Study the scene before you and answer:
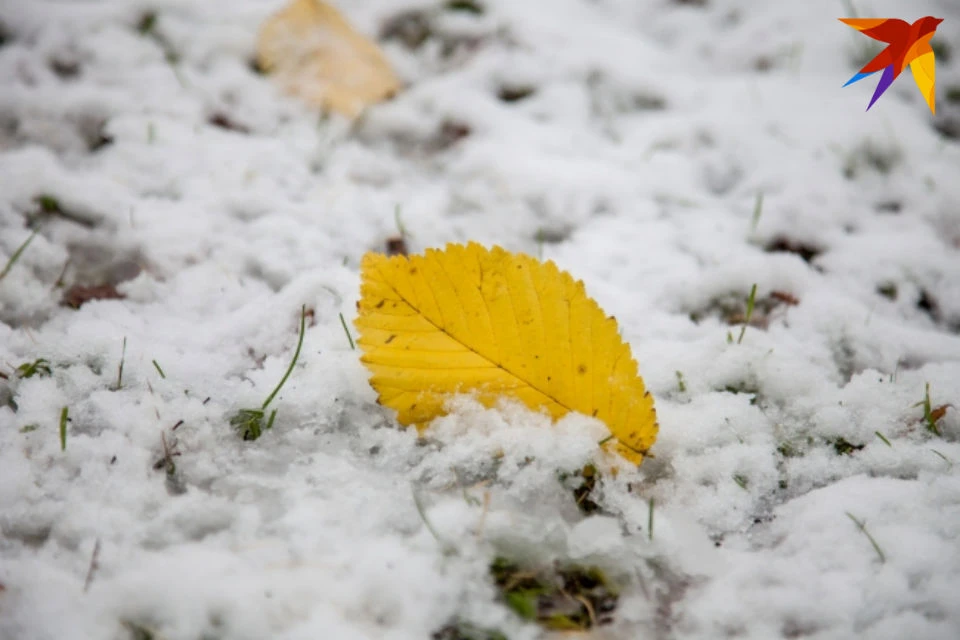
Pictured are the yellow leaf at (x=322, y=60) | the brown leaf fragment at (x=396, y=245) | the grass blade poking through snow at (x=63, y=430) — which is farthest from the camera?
the yellow leaf at (x=322, y=60)

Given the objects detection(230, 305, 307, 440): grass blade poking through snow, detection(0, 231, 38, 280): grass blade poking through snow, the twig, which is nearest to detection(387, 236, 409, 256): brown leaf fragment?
detection(230, 305, 307, 440): grass blade poking through snow

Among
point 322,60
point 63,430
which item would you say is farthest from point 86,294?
point 322,60

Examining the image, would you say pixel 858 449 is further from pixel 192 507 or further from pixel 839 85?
pixel 839 85

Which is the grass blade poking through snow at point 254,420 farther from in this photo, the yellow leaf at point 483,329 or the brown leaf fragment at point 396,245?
the brown leaf fragment at point 396,245

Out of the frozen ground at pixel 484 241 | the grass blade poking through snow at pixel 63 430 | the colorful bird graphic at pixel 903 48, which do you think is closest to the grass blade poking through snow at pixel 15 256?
the frozen ground at pixel 484 241

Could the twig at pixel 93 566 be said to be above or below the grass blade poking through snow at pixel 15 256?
below

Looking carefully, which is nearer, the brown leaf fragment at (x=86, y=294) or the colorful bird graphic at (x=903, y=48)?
the colorful bird graphic at (x=903, y=48)

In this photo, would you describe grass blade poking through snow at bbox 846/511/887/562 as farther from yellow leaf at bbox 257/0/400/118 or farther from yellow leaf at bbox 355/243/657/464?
yellow leaf at bbox 257/0/400/118

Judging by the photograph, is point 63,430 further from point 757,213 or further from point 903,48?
point 757,213

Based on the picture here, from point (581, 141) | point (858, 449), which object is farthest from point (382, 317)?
point (581, 141)
